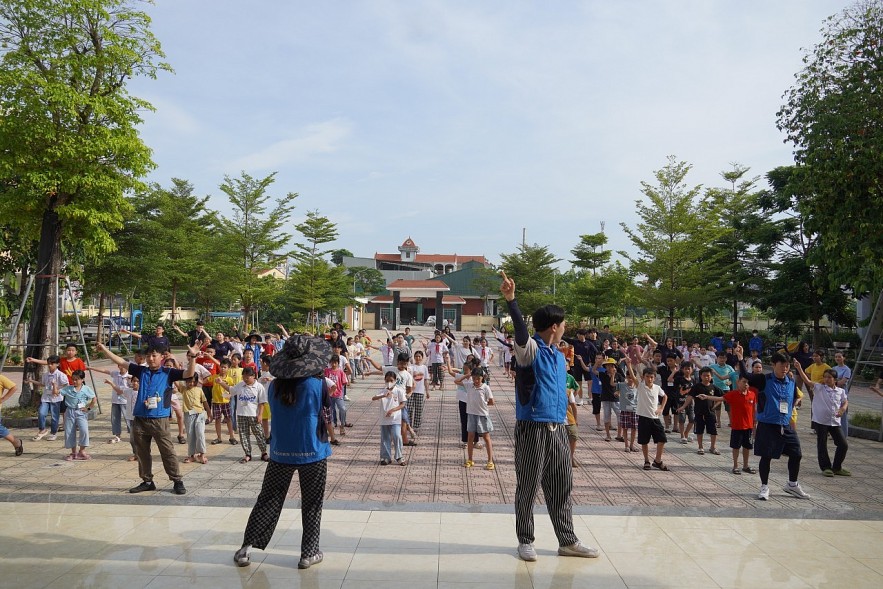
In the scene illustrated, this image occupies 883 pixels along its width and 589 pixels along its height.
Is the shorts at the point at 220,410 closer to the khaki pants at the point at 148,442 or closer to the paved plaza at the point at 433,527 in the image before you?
the paved plaza at the point at 433,527

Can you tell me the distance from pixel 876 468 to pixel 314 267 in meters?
34.1

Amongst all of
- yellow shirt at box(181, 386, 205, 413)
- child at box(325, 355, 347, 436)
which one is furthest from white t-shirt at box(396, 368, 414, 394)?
yellow shirt at box(181, 386, 205, 413)

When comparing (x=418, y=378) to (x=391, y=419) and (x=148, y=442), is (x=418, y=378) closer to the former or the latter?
(x=391, y=419)

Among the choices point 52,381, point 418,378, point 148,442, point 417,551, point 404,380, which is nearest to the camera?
point 417,551

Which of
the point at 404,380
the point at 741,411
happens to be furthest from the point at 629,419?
the point at 404,380

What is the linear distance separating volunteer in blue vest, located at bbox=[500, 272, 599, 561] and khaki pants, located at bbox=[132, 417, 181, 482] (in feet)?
13.3

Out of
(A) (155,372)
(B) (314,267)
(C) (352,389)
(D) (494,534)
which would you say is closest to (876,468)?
(D) (494,534)

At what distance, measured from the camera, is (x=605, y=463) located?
9.17 metres

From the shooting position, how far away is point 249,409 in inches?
346

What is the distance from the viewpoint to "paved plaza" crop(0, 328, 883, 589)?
4789 millimetres

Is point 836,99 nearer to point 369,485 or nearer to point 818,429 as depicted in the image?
point 818,429

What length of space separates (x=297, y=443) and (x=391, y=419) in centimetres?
400

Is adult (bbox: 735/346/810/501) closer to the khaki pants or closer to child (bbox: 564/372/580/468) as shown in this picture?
child (bbox: 564/372/580/468)

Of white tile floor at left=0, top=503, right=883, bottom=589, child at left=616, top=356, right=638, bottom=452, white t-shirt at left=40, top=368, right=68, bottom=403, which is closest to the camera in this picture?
white tile floor at left=0, top=503, right=883, bottom=589
